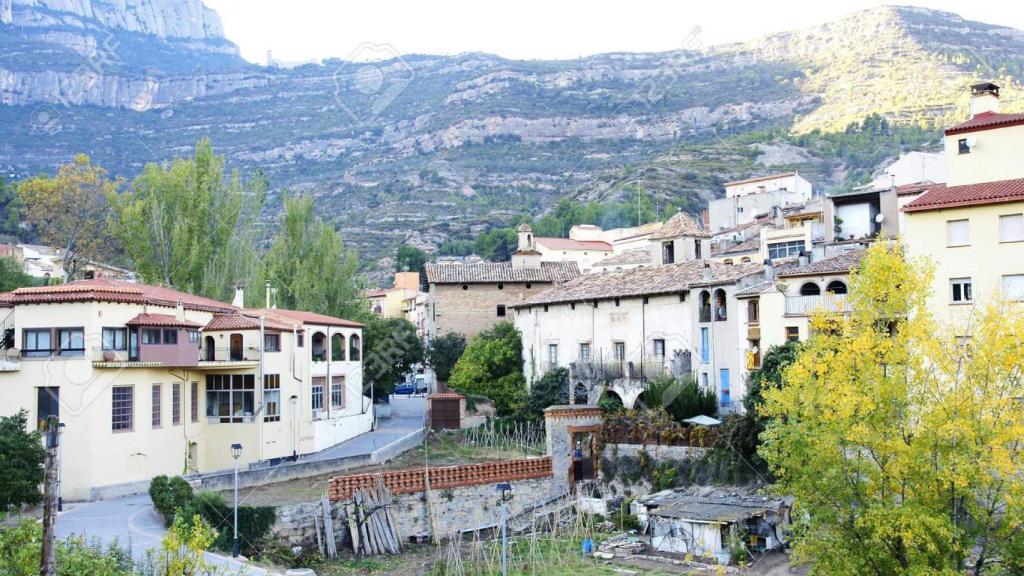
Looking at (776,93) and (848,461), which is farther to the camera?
(776,93)

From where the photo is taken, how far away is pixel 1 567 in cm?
1484

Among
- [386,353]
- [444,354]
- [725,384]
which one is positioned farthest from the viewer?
[444,354]

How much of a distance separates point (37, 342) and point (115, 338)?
7.53 ft

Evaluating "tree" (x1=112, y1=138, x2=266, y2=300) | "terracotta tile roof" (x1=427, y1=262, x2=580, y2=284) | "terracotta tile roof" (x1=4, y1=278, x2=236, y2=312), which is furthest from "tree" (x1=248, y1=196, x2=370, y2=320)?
"terracotta tile roof" (x1=4, y1=278, x2=236, y2=312)

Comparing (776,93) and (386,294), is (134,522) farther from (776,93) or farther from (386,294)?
(776,93)

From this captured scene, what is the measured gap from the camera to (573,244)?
8525cm

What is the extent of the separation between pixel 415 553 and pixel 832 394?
14256mm

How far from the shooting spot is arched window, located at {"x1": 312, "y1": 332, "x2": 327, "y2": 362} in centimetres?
4100

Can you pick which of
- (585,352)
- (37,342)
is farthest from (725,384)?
(37,342)

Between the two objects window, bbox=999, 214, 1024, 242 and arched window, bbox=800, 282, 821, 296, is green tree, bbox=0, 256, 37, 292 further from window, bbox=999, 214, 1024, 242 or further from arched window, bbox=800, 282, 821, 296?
window, bbox=999, 214, 1024, 242

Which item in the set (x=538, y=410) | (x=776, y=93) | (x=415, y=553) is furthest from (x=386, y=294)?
(x=776, y=93)

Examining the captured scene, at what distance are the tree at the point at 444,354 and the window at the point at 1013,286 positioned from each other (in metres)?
31.9

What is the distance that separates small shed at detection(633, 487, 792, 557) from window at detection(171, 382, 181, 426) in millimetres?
17104

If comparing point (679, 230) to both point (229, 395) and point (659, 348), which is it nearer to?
point (659, 348)
